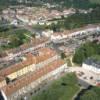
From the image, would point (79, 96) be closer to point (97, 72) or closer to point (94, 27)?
point (97, 72)

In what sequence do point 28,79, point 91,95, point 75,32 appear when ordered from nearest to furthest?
point 91,95
point 28,79
point 75,32

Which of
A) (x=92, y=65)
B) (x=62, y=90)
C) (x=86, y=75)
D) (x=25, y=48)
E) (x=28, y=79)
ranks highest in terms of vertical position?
(x=28, y=79)

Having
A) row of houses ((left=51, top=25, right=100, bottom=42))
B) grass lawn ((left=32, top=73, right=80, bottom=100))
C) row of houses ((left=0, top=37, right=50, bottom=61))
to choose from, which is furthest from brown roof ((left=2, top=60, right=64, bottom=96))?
row of houses ((left=51, top=25, right=100, bottom=42))

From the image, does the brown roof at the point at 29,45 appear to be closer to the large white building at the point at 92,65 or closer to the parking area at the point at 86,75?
the parking area at the point at 86,75

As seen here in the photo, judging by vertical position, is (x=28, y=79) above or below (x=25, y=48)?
above

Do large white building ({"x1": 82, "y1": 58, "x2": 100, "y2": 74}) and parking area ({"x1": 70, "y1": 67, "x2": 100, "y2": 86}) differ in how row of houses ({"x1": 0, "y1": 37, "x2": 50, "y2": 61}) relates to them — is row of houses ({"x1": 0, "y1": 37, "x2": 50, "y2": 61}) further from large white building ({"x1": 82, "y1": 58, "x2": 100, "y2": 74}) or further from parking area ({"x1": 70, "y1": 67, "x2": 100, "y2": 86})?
large white building ({"x1": 82, "y1": 58, "x2": 100, "y2": 74})

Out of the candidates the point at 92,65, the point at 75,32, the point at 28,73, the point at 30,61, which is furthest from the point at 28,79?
the point at 75,32

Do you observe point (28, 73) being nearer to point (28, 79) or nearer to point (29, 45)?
point (28, 79)
